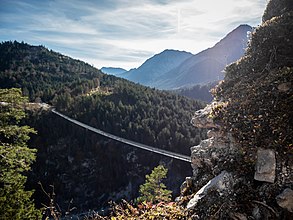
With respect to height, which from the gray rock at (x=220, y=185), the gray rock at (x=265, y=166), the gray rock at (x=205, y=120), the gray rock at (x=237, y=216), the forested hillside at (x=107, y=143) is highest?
the gray rock at (x=205, y=120)

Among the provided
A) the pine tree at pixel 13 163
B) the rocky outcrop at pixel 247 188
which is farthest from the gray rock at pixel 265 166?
the pine tree at pixel 13 163

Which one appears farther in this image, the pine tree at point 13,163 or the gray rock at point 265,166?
the pine tree at point 13,163

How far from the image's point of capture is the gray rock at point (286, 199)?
4195mm

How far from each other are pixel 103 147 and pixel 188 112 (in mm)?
28818

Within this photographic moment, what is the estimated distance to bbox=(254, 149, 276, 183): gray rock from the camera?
4648 millimetres

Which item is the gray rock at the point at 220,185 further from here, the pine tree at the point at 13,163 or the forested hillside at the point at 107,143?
the forested hillside at the point at 107,143

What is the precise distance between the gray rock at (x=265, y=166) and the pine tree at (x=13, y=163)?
927 centimetres

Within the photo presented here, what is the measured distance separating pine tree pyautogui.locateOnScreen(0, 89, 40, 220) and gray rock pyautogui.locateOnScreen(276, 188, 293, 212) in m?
9.67

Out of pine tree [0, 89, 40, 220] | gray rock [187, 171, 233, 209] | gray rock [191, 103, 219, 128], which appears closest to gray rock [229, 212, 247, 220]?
gray rock [187, 171, 233, 209]

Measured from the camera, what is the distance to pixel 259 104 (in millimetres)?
5910

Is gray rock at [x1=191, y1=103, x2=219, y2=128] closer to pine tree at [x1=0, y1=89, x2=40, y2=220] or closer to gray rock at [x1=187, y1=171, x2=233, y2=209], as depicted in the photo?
gray rock at [x1=187, y1=171, x2=233, y2=209]

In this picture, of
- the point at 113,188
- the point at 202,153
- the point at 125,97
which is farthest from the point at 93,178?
the point at 202,153

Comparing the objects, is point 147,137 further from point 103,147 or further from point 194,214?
point 194,214

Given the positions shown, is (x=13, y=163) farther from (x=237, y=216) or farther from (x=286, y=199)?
(x=286, y=199)
